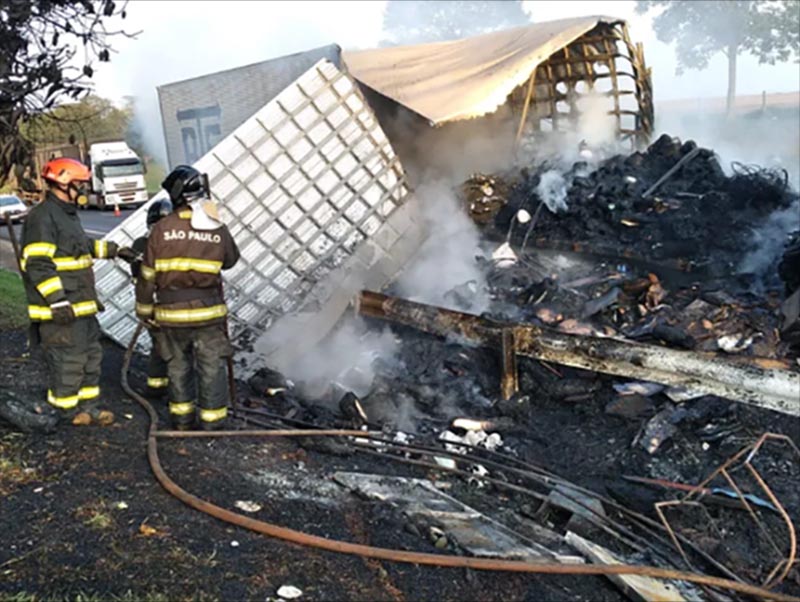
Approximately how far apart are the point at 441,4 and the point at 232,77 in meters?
34.7

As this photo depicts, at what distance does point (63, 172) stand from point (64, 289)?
70 cm

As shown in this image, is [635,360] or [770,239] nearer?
[635,360]

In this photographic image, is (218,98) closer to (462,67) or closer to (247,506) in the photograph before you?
(462,67)

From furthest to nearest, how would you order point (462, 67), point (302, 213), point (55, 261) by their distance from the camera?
point (462, 67) → point (302, 213) → point (55, 261)

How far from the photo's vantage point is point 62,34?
4.93 metres

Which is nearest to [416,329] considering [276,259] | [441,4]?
[276,259]

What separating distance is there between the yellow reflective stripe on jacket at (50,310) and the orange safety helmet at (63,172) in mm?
733

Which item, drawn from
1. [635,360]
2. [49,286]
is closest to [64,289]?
[49,286]

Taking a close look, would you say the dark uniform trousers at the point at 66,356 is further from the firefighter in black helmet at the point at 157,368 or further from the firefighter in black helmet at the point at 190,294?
the firefighter in black helmet at the point at 157,368

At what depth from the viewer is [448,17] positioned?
1577 inches

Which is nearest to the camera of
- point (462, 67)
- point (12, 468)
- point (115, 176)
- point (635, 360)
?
point (12, 468)

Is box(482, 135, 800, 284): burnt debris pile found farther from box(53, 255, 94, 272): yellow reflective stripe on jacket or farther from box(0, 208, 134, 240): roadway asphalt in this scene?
box(0, 208, 134, 240): roadway asphalt

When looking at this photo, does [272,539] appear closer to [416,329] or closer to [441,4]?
[416,329]

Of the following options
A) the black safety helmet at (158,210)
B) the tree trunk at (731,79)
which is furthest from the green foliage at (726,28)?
the black safety helmet at (158,210)
